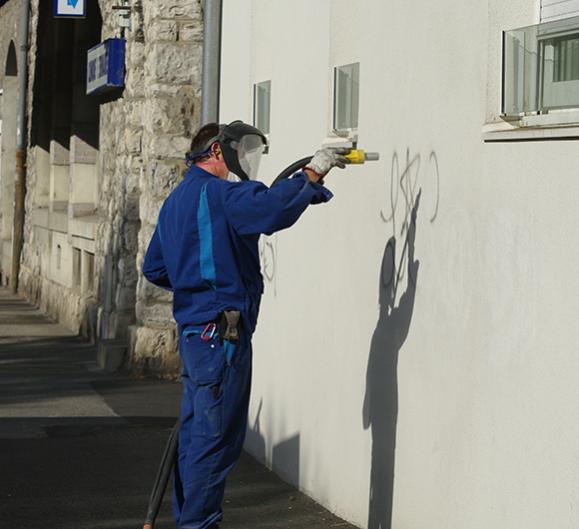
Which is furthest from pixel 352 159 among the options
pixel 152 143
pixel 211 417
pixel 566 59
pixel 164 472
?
pixel 152 143

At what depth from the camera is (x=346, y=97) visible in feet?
24.4

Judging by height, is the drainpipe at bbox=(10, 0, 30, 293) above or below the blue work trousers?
above

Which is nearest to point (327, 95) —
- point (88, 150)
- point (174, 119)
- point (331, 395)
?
point (331, 395)

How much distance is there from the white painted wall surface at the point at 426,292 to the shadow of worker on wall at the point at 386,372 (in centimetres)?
2

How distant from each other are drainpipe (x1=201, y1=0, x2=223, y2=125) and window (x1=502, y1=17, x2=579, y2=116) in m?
4.56

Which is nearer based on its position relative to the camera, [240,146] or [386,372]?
[240,146]

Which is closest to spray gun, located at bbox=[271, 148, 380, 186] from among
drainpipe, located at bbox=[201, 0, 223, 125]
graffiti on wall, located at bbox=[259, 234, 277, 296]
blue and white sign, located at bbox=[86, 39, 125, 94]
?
graffiti on wall, located at bbox=[259, 234, 277, 296]

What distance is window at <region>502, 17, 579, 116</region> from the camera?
17.1 feet

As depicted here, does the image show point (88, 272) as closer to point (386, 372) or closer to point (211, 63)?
point (211, 63)

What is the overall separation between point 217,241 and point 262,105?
127 inches

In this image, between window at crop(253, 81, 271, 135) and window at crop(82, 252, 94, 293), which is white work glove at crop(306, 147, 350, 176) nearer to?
window at crop(253, 81, 271, 135)

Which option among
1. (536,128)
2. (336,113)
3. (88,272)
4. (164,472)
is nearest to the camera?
(536,128)

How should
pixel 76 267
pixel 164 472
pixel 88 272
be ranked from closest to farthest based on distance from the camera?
pixel 164 472 → pixel 88 272 → pixel 76 267

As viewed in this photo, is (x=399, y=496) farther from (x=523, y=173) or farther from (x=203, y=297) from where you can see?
(x=523, y=173)
